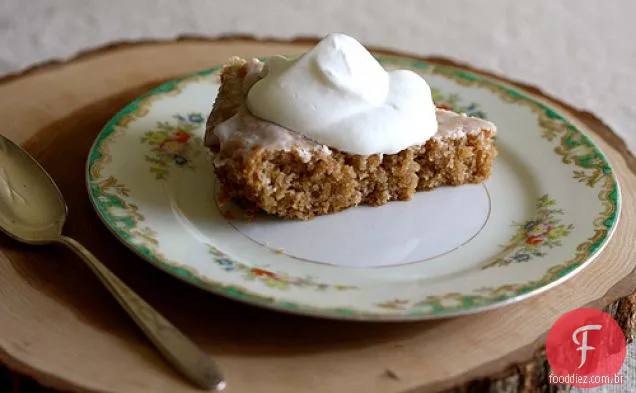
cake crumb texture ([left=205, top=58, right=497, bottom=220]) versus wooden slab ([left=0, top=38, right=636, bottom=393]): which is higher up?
cake crumb texture ([left=205, top=58, right=497, bottom=220])

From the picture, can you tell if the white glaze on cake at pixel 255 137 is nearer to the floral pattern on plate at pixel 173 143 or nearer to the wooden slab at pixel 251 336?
the floral pattern on plate at pixel 173 143

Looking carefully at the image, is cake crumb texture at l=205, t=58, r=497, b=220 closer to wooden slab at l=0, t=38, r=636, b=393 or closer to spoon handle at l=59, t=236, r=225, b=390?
wooden slab at l=0, t=38, r=636, b=393

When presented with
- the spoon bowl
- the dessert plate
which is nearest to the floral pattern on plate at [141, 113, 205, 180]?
the dessert plate

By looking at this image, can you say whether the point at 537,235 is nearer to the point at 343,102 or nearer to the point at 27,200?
the point at 343,102

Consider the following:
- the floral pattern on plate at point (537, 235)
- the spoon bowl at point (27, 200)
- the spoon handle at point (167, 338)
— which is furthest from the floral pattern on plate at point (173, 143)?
the floral pattern on plate at point (537, 235)

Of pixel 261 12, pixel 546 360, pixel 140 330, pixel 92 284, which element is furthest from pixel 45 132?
pixel 261 12

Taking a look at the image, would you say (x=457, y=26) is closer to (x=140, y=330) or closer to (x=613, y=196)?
(x=613, y=196)
